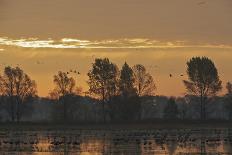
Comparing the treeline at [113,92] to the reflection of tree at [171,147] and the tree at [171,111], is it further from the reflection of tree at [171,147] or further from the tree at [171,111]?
the reflection of tree at [171,147]

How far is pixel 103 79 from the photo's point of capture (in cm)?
11550

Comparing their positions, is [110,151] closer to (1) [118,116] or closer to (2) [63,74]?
(1) [118,116]

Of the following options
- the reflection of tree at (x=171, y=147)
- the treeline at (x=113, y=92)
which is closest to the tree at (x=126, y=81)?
the treeline at (x=113, y=92)

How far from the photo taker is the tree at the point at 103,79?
4473 inches

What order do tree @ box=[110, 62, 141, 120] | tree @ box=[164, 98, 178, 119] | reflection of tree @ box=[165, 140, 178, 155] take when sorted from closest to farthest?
reflection of tree @ box=[165, 140, 178, 155], tree @ box=[110, 62, 141, 120], tree @ box=[164, 98, 178, 119]

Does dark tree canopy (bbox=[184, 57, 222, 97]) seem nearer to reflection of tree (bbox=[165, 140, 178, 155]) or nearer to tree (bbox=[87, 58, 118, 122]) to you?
tree (bbox=[87, 58, 118, 122])

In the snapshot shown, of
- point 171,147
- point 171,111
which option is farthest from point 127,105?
point 171,147

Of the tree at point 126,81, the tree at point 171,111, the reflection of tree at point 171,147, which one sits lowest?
the reflection of tree at point 171,147

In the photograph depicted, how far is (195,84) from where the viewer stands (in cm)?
11506

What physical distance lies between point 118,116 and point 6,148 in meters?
48.4

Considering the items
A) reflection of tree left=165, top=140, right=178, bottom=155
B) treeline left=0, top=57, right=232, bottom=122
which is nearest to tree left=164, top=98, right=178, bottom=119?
treeline left=0, top=57, right=232, bottom=122

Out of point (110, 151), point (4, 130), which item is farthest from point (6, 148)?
point (4, 130)

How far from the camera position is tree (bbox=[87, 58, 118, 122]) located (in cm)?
11362

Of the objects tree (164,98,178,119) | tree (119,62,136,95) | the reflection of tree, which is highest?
tree (119,62,136,95)
